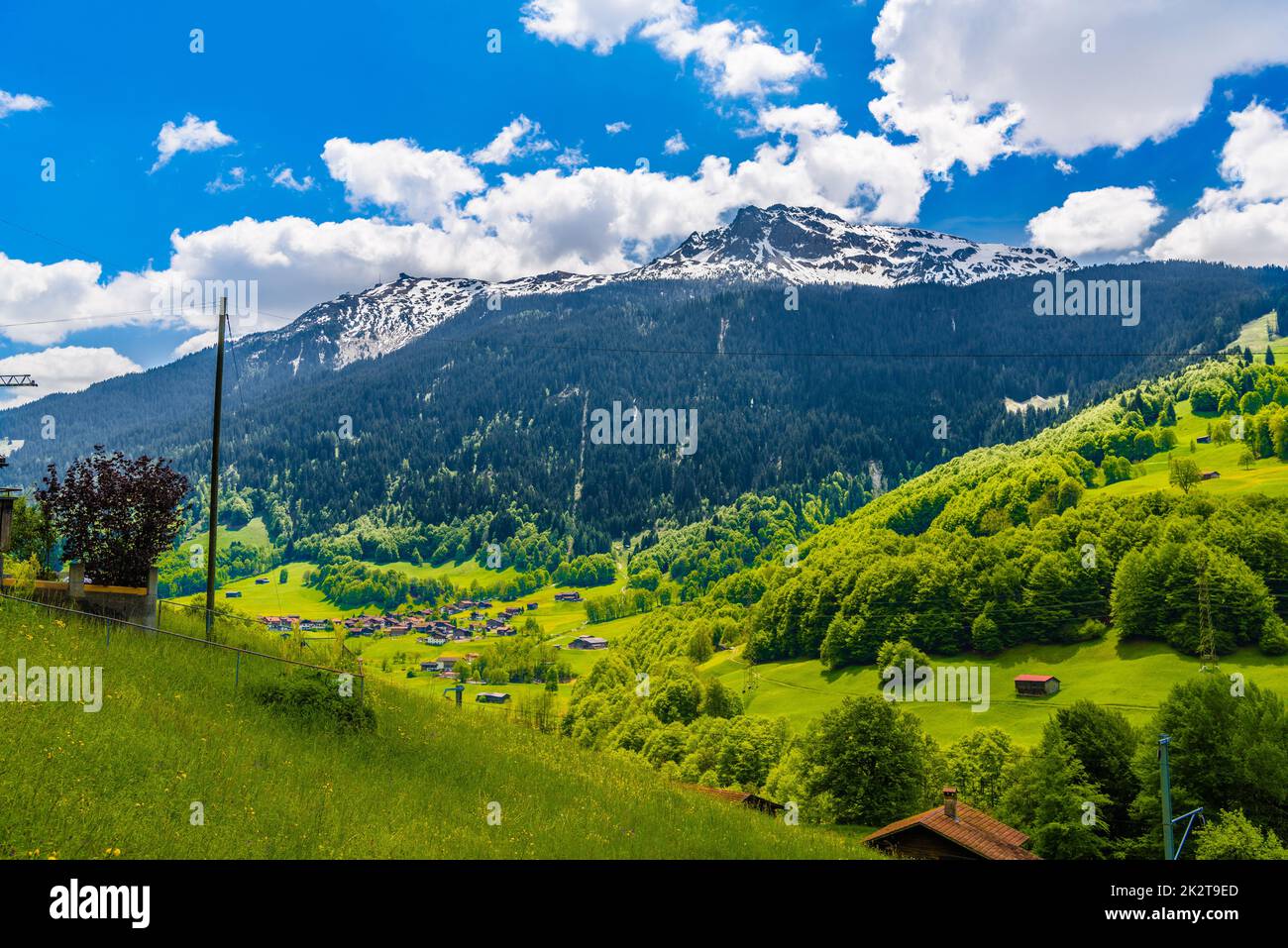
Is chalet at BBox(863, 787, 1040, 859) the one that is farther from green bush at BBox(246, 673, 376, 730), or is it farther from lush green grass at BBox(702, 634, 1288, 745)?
lush green grass at BBox(702, 634, 1288, 745)

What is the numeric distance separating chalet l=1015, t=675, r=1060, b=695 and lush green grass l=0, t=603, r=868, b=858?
80.7m

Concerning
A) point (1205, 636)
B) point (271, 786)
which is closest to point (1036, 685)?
point (1205, 636)

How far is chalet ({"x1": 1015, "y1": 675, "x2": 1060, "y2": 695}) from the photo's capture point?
93.9 m

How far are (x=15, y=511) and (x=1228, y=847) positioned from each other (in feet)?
214

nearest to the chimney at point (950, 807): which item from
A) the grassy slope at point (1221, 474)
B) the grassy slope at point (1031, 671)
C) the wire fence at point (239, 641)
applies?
the wire fence at point (239, 641)

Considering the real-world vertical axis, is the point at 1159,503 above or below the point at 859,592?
above

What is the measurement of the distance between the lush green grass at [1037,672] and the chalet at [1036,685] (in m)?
1.00

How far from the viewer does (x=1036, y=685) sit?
94250 mm

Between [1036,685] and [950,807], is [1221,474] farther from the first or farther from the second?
[950,807]

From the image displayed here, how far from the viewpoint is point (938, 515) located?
180 m

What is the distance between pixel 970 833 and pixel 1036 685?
63622mm

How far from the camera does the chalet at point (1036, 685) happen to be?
308 feet
